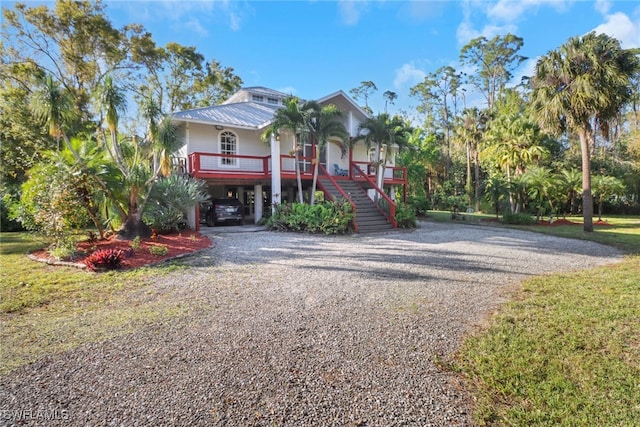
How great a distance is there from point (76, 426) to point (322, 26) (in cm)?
1706

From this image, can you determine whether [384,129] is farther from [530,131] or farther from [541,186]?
[530,131]

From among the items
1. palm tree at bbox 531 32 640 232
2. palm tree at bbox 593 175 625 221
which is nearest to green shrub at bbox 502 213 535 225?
palm tree at bbox 531 32 640 232

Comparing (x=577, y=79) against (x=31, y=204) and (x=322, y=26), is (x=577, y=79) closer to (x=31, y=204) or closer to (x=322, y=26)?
(x=322, y=26)

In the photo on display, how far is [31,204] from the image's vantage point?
28.5ft

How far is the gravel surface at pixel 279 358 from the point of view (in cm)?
266

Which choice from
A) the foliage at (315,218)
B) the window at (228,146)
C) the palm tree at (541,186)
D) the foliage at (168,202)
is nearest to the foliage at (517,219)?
the palm tree at (541,186)

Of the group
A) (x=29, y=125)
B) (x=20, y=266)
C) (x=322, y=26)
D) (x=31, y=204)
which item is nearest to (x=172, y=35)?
(x=29, y=125)

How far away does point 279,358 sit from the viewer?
3.48 meters

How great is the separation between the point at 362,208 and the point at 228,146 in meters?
7.73

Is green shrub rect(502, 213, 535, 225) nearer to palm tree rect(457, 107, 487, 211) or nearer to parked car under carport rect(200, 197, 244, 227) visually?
palm tree rect(457, 107, 487, 211)

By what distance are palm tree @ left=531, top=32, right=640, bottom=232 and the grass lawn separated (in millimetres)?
11539

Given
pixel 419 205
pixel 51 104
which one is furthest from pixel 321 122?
pixel 419 205

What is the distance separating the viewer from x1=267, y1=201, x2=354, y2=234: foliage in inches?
512

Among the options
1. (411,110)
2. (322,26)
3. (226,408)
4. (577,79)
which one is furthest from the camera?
(411,110)
